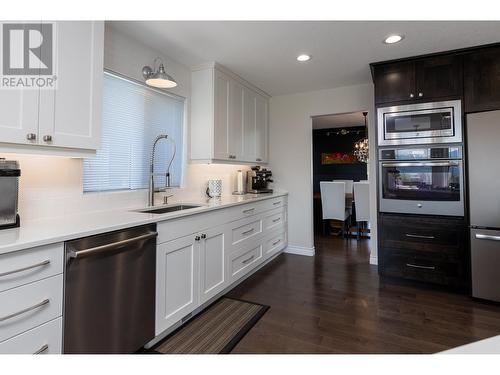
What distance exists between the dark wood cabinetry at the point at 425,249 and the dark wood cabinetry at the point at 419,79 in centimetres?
127

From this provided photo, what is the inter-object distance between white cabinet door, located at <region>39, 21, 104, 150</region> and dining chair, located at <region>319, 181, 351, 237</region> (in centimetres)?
416

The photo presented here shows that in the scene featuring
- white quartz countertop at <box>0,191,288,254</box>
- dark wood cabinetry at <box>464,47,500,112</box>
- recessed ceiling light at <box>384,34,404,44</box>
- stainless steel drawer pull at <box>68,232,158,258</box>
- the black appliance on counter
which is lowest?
stainless steel drawer pull at <box>68,232,158,258</box>

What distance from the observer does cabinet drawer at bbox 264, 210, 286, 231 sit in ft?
11.5

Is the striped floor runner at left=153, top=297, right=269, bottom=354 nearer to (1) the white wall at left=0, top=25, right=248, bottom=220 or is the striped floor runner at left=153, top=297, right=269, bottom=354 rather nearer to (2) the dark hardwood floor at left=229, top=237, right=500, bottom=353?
(2) the dark hardwood floor at left=229, top=237, right=500, bottom=353

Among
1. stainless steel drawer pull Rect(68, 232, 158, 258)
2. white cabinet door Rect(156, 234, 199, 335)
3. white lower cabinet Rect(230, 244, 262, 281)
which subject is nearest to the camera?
stainless steel drawer pull Rect(68, 232, 158, 258)

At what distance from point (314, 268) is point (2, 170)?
3.18 meters

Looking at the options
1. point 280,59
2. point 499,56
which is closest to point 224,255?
point 280,59

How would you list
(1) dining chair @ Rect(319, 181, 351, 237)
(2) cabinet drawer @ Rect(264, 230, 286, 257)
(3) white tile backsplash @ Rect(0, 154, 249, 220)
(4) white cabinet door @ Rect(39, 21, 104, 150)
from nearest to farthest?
(4) white cabinet door @ Rect(39, 21, 104, 150)
(3) white tile backsplash @ Rect(0, 154, 249, 220)
(2) cabinet drawer @ Rect(264, 230, 286, 257)
(1) dining chair @ Rect(319, 181, 351, 237)

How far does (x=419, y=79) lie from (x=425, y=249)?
1.76 metres

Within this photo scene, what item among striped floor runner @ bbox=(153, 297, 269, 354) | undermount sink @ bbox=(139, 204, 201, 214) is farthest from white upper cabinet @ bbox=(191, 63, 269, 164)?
striped floor runner @ bbox=(153, 297, 269, 354)

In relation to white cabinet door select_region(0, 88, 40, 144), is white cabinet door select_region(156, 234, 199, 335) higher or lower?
lower

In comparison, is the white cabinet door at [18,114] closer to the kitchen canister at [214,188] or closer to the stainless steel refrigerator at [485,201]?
the kitchen canister at [214,188]

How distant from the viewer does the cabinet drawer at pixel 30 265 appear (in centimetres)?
111

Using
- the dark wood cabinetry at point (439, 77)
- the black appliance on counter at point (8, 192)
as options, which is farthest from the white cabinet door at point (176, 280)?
the dark wood cabinetry at point (439, 77)
